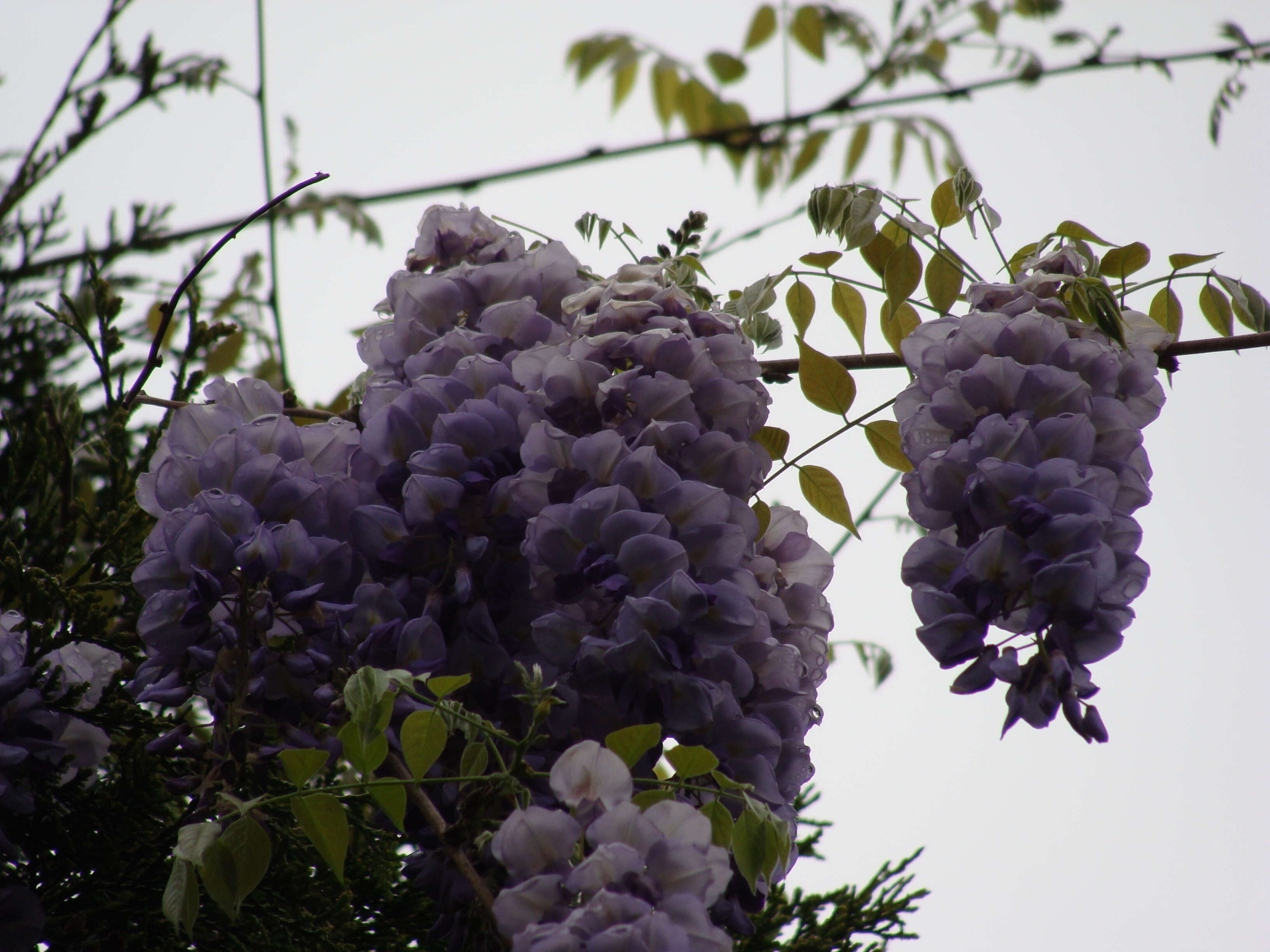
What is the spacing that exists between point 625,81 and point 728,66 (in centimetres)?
22

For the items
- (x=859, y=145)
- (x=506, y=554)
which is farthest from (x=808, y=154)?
(x=506, y=554)

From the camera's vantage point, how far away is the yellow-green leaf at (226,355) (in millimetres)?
1792

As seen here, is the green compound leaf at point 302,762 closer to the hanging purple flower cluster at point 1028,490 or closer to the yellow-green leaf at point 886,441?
the hanging purple flower cluster at point 1028,490

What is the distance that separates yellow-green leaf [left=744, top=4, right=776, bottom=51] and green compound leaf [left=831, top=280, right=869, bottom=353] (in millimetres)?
1524

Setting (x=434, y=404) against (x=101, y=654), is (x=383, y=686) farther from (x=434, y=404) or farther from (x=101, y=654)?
(x=101, y=654)

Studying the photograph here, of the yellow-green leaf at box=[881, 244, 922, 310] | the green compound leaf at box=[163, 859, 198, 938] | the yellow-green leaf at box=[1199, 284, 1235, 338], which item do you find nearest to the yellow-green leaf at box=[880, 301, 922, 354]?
the yellow-green leaf at box=[881, 244, 922, 310]

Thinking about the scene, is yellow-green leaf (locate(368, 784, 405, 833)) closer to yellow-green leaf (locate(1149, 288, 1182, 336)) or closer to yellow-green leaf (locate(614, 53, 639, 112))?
yellow-green leaf (locate(1149, 288, 1182, 336))

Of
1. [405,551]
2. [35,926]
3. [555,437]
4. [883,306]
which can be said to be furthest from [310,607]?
[883,306]

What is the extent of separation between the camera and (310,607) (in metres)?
0.74

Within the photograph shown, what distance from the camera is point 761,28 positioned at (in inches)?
96.7

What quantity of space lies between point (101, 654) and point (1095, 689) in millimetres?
779

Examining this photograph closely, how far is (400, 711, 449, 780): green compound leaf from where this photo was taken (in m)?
0.69

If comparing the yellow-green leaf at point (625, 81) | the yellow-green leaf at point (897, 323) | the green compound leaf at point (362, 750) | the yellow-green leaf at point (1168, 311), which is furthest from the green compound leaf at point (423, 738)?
the yellow-green leaf at point (625, 81)

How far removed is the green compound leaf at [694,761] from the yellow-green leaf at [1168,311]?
0.52m
